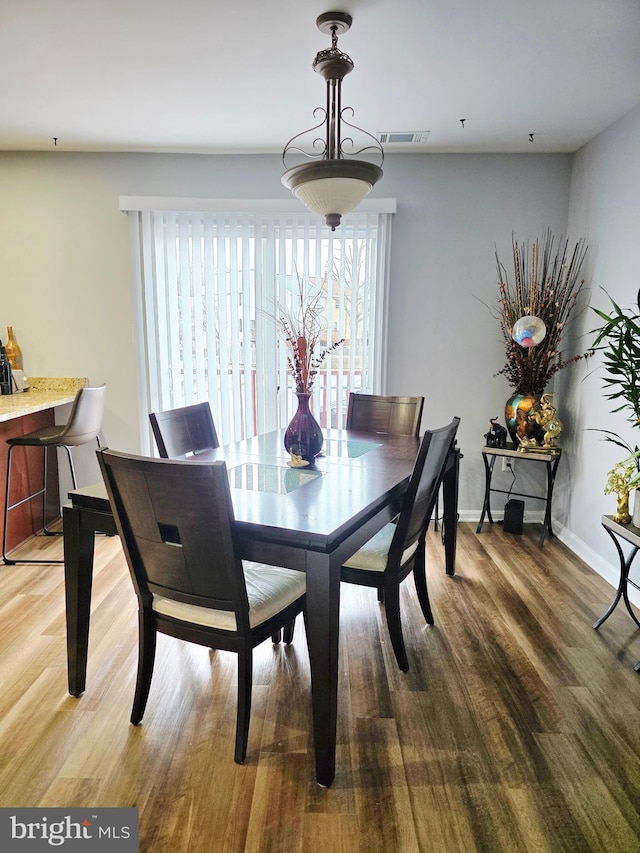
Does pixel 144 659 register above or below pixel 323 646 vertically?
below

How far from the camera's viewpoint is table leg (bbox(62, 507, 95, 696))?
1.83 metres

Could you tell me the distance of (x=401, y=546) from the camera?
1.96 meters

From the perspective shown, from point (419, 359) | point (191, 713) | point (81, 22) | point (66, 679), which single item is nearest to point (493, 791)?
point (191, 713)

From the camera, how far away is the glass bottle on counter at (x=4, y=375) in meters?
3.64

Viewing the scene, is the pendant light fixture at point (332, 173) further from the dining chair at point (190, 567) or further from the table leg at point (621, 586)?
the table leg at point (621, 586)

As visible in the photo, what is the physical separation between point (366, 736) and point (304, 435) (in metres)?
1.16

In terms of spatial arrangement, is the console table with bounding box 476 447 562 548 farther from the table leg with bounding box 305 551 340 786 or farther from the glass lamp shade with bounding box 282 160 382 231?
the table leg with bounding box 305 551 340 786

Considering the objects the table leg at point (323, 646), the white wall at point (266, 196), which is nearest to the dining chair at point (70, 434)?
the white wall at point (266, 196)

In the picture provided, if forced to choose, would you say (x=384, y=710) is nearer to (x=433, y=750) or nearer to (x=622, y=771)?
(x=433, y=750)

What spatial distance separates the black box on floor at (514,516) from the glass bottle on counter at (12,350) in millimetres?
3675

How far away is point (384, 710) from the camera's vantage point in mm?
1896

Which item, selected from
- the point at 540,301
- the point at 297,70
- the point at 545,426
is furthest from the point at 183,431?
the point at 540,301

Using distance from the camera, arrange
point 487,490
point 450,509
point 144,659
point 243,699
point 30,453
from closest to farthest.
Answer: point 243,699, point 144,659, point 450,509, point 30,453, point 487,490

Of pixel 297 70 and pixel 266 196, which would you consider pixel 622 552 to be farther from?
pixel 266 196
